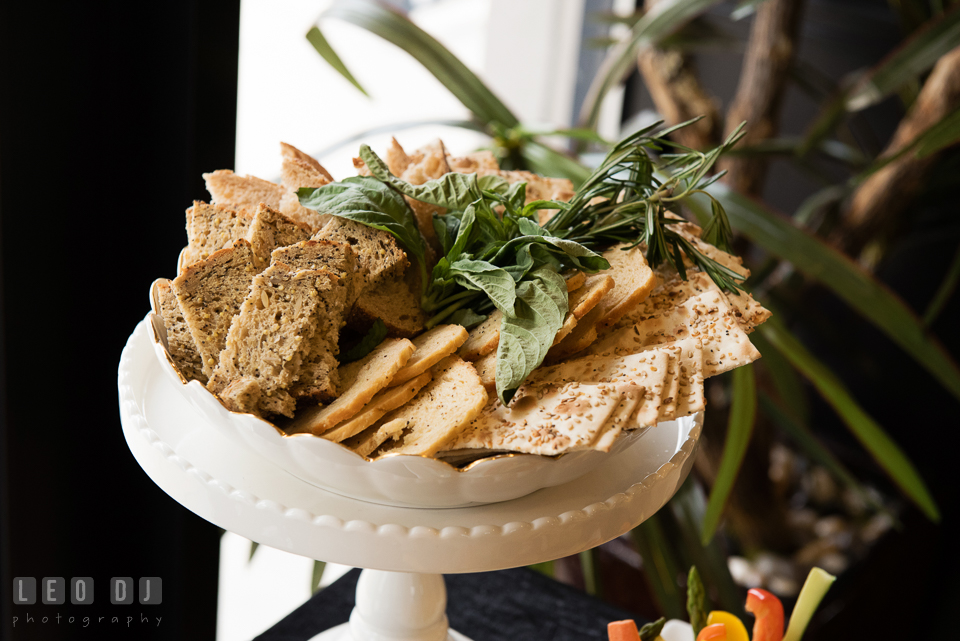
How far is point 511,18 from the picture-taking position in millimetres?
1939

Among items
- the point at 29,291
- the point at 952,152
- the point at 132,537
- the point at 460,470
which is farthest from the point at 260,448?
the point at 952,152

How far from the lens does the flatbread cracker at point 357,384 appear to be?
435 millimetres

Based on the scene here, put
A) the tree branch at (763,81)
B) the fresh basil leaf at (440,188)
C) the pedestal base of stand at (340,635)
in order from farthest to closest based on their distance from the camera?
the tree branch at (763,81), the pedestal base of stand at (340,635), the fresh basil leaf at (440,188)

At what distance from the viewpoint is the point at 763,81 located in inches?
53.1

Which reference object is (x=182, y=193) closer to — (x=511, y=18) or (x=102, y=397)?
(x=102, y=397)

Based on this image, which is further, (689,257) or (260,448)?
(689,257)

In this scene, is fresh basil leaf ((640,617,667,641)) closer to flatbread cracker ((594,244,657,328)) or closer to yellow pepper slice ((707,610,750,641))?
yellow pepper slice ((707,610,750,641))

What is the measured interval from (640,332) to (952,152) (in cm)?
113

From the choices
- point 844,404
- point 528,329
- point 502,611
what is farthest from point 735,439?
point 528,329

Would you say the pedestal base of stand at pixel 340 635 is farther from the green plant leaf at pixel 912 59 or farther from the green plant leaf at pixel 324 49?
the green plant leaf at pixel 912 59

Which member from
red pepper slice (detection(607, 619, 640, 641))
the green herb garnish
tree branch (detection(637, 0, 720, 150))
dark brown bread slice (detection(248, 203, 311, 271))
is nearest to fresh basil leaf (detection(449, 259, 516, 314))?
the green herb garnish

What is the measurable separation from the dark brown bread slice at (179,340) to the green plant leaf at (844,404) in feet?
2.31

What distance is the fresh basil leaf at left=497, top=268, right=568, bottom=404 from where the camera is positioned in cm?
43

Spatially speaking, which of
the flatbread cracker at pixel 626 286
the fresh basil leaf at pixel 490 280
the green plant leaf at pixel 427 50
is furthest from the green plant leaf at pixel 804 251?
the fresh basil leaf at pixel 490 280
